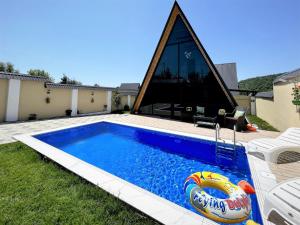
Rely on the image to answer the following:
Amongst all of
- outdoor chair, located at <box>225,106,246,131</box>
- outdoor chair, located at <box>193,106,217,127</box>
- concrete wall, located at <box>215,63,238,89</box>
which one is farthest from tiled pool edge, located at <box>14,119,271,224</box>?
concrete wall, located at <box>215,63,238,89</box>

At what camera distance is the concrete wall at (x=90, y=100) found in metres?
16.6

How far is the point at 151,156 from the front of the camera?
626cm

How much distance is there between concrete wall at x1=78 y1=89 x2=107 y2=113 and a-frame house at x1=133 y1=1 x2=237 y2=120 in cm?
686

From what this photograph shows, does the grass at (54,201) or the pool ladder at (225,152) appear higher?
the pool ladder at (225,152)

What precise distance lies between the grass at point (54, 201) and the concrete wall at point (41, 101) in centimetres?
1024

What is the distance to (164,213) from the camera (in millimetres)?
2455

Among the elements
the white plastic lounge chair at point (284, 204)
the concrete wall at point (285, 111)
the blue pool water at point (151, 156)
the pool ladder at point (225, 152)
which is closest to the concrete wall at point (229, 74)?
the concrete wall at point (285, 111)

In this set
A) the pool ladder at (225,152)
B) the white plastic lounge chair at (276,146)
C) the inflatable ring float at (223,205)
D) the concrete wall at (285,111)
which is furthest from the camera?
the concrete wall at (285,111)

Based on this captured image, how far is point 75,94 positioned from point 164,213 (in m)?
16.3

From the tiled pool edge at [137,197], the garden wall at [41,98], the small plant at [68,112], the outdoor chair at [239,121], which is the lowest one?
the tiled pool edge at [137,197]

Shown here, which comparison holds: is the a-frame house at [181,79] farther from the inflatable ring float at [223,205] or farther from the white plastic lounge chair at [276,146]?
the inflatable ring float at [223,205]

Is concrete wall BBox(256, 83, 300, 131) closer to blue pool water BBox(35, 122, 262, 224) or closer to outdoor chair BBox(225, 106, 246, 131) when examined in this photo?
outdoor chair BBox(225, 106, 246, 131)

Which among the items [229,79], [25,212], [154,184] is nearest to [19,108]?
[25,212]

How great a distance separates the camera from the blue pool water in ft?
13.7
